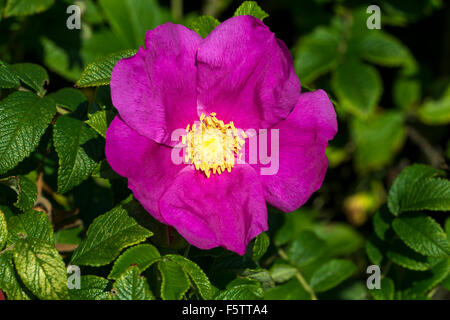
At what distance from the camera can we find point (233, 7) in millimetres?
2879

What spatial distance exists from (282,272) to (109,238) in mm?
599

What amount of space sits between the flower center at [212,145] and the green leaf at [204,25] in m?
0.20

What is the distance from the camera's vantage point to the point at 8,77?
49.8 inches

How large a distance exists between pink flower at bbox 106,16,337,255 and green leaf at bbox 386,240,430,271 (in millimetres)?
461

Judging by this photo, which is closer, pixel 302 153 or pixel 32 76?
pixel 302 153

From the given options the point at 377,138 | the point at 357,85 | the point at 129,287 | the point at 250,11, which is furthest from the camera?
the point at 377,138

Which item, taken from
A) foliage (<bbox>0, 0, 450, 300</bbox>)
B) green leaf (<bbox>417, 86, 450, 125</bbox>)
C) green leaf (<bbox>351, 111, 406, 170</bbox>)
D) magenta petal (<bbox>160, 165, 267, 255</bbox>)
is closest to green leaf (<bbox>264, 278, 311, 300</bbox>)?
foliage (<bbox>0, 0, 450, 300</bbox>)

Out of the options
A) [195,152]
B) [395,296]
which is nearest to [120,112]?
[195,152]

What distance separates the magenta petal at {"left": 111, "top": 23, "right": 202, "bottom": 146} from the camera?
1106 mm

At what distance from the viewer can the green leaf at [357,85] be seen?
7.16ft

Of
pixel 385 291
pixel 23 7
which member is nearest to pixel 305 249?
pixel 385 291

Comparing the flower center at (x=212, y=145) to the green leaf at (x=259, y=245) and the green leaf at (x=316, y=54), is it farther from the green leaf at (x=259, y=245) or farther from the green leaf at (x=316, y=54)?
the green leaf at (x=316, y=54)

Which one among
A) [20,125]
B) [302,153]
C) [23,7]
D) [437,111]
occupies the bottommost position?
[437,111]

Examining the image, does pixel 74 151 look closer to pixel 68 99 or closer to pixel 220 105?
pixel 68 99
